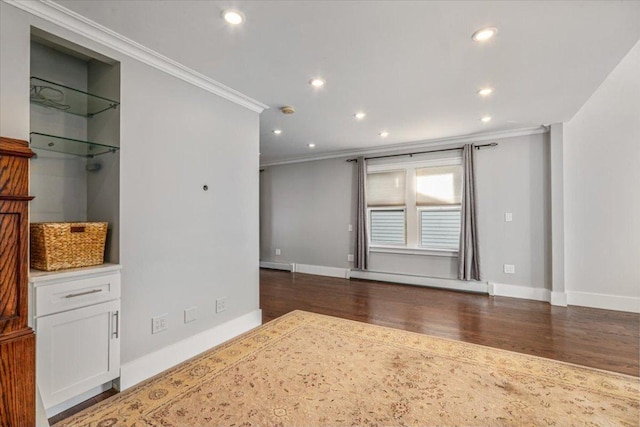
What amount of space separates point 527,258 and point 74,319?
17.2 feet

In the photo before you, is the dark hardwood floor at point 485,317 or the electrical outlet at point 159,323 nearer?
the electrical outlet at point 159,323

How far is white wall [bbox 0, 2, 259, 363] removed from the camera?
6.29ft

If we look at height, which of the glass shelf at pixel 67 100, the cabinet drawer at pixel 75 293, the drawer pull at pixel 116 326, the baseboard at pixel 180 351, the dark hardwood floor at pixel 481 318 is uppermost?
the glass shelf at pixel 67 100

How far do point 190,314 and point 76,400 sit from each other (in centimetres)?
89

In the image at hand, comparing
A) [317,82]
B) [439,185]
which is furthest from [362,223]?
[317,82]

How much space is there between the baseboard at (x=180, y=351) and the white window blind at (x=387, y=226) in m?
3.15

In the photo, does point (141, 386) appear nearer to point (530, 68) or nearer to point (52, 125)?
point (52, 125)

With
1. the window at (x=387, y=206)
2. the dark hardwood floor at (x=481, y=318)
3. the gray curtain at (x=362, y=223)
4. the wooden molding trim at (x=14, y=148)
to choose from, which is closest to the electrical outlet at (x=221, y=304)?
the dark hardwood floor at (x=481, y=318)

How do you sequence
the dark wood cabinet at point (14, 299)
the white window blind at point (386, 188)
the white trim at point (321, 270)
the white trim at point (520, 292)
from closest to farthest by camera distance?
1. the dark wood cabinet at point (14, 299)
2. the white trim at point (520, 292)
3. the white window blind at point (386, 188)
4. the white trim at point (321, 270)

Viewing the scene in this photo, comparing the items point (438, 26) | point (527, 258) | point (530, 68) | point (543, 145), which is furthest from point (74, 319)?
point (543, 145)

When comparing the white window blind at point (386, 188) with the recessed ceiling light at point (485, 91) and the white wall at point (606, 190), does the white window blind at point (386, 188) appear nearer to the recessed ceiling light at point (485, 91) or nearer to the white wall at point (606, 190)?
the white wall at point (606, 190)

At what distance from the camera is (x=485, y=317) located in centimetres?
374

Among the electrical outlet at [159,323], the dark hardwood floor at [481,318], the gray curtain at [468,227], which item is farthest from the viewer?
the gray curtain at [468,227]

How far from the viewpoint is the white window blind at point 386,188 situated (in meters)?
5.66
